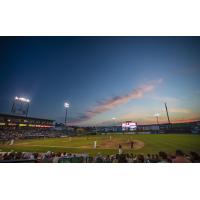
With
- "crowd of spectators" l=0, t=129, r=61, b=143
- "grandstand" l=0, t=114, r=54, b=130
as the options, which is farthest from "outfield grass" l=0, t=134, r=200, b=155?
"grandstand" l=0, t=114, r=54, b=130

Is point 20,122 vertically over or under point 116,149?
over

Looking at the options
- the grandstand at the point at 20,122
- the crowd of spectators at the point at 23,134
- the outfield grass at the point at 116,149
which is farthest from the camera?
the grandstand at the point at 20,122

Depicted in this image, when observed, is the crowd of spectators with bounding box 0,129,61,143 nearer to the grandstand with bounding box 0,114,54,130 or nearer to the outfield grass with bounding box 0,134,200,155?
the grandstand with bounding box 0,114,54,130

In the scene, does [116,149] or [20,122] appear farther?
[20,122]

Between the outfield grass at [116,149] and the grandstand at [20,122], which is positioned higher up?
the grandstand at [20,122]

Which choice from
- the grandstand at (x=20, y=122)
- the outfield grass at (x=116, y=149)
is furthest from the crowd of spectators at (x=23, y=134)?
the outfield grass at (x=116, y=149)

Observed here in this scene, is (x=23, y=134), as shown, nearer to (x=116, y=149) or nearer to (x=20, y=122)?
(x=20, y=122)

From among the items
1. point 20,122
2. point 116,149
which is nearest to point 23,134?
point 20,122

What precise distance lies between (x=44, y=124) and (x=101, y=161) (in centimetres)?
2246

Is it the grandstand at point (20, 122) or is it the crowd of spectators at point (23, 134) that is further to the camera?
the grandstand at point (20, 122)

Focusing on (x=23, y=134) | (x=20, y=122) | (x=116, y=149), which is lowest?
(x=116, y=149)

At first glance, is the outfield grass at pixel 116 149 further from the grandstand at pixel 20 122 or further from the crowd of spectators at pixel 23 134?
the grandstand at pixel 20 122
